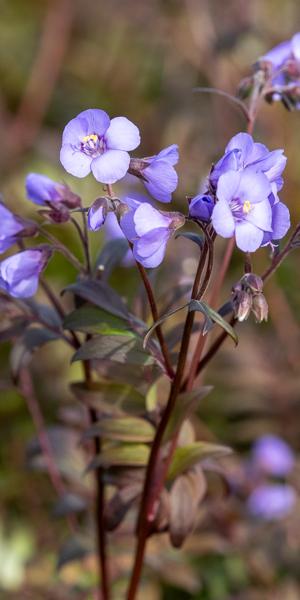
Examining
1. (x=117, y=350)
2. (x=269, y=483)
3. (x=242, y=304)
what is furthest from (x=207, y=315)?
(x=269, y=483)

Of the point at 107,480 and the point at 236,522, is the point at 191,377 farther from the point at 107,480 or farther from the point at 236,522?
the point at 236,522

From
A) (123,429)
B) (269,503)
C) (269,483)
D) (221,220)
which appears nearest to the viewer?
(221,220)

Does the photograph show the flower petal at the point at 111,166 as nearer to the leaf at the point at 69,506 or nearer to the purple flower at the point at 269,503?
the leaf at the point at 69,506

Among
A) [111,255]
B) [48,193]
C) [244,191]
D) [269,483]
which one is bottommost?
[269,483]

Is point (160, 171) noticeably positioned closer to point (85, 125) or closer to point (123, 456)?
point (85, 125)

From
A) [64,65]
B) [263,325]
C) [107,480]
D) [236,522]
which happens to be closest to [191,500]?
[107,480]

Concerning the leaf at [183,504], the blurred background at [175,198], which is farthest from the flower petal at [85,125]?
the leaf at [183,504]
